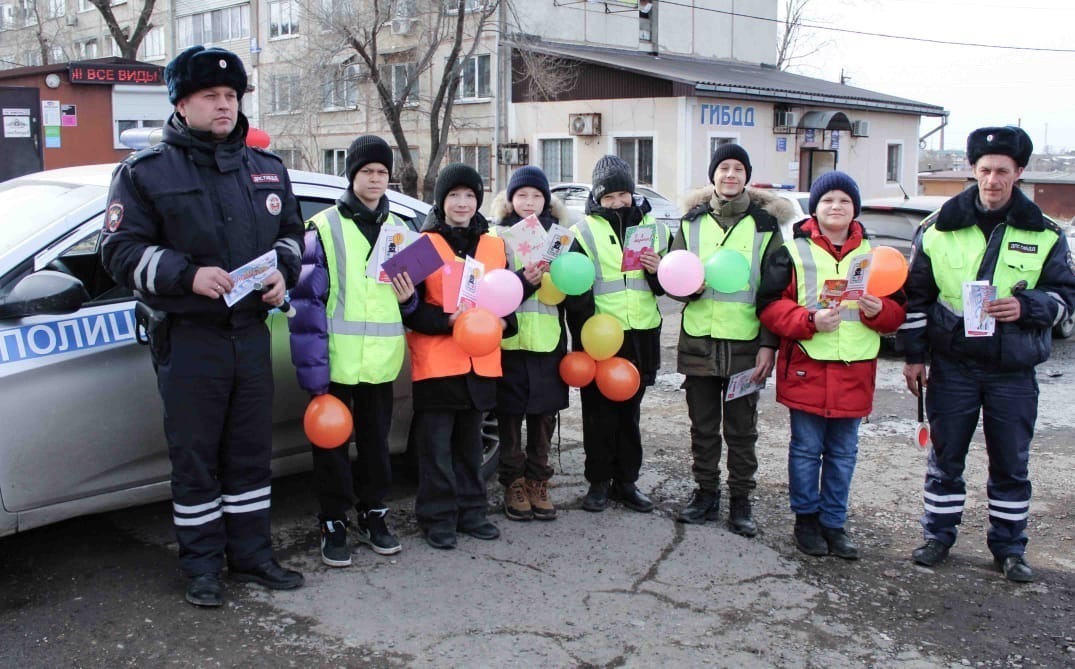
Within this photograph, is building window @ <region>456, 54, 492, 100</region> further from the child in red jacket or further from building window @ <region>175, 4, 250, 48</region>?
the child in red jacket

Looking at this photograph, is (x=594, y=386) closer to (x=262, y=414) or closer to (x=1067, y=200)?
(x=262, y=414)

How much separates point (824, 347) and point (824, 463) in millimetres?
595

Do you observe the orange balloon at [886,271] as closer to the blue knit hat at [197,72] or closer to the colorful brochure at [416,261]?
the colorful brochure at [416,261]

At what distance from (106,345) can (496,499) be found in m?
2.26

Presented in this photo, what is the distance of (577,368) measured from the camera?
5008mm

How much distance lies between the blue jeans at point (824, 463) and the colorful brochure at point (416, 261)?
73.5 inches

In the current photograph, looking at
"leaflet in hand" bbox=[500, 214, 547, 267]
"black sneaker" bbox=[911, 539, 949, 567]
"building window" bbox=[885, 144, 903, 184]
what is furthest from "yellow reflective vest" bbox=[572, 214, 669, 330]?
"building window" bbox=[885, 144, 903, 184]

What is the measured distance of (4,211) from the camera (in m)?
4.63

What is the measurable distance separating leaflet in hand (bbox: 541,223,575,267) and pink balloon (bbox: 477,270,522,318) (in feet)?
0.82

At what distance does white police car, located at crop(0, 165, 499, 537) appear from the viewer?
3904mm

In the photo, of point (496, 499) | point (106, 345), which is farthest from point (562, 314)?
point (106, 345)

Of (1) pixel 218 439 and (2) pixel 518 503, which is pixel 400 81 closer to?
(2) pixel 518 503

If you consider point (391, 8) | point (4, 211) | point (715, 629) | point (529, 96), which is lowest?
point (715, 629)

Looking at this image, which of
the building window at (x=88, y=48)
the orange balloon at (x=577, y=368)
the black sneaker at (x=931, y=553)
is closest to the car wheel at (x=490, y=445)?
the orange balloon at (x=577, y=368)
